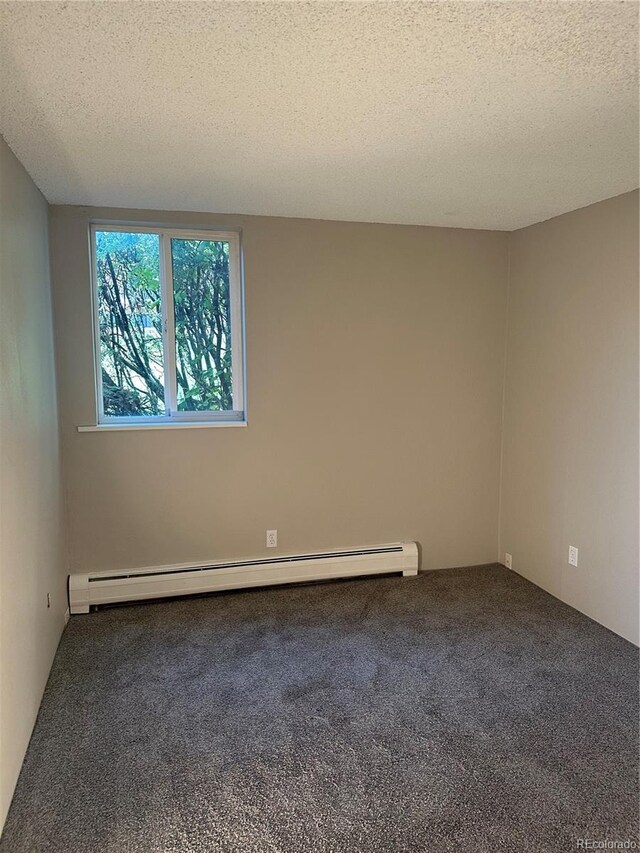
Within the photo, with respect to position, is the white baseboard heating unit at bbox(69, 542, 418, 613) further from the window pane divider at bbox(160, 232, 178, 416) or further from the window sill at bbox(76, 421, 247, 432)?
the window pane divider at bbox(160, 232, 178, 416)

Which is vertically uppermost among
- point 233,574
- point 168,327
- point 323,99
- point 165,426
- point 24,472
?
point 323,99

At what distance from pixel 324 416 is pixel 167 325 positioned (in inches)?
44.3

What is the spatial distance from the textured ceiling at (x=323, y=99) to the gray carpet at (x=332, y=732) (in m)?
2.29

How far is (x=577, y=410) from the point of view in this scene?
10.3 feet

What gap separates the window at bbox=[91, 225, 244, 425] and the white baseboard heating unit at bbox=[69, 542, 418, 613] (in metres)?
0.92

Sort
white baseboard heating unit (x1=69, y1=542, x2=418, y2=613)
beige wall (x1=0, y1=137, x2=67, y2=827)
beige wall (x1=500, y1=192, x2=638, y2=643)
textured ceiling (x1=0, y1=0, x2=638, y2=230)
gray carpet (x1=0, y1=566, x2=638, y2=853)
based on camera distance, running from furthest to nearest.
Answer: white baseboard heating unit (x1=69, y1=542, x2=418, y2=613), beige wall (x1=500, y1=192, x2=638, y2=643), beige wall (x1=0, y1=137, x2=67, y2=827), gray carpet (x1=0, y1=566, x2=638, y2=853), textured ceiling (x1=0, y1=0, x2=638, y2=230)

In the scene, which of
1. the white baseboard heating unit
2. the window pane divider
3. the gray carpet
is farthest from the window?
the gray carpet

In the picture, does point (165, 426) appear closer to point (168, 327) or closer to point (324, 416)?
point (168, 327)

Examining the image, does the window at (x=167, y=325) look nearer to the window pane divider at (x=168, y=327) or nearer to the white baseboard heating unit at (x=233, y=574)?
the window pane divider at (x=168, y=327)

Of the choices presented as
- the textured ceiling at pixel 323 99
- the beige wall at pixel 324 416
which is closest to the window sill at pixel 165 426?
the beige wall at pixel 324 416

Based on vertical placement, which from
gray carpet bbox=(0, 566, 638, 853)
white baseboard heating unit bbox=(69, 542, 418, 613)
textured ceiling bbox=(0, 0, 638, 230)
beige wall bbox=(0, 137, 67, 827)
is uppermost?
textured ceiling bbox=(0, 0, 638, 230)

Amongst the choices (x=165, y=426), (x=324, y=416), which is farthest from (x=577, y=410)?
(x=165, y=426)

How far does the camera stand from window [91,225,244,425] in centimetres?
326

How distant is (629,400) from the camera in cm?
278
